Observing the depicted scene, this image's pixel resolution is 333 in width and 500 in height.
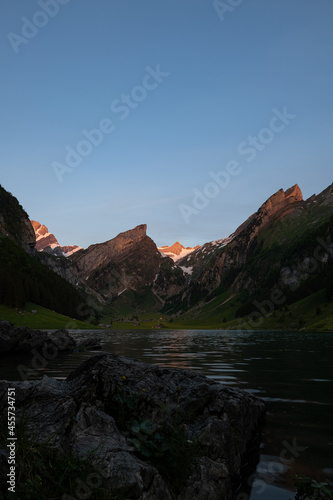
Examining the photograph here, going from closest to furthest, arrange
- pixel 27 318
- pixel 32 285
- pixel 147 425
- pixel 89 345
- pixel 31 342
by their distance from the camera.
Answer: pixel 147 425 → pixel 31 342 → pixel 89 345 → pixel 27 318 → pixel 32 285

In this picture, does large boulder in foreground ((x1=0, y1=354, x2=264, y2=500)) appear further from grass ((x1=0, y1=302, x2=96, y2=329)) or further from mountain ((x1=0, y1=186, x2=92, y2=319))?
mountain ((x1=0, y1=186, x2=92, y2=319))

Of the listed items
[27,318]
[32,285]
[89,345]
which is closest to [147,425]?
[89,345]

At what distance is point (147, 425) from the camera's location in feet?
28.2

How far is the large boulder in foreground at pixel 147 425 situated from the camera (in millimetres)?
6812

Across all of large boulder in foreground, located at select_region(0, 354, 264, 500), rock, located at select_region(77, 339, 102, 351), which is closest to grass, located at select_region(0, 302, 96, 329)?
rock, located at select_region(77, 339, 102, 351)

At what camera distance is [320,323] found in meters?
153

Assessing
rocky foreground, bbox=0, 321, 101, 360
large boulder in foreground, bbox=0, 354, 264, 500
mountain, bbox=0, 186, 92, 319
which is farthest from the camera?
mountain, bbox=0, 186, 92, 319

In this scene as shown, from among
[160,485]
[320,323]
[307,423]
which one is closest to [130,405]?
[160,485]

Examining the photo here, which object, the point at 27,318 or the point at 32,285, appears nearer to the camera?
the point at 27,318

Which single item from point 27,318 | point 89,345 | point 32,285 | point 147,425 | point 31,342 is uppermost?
point 32,285

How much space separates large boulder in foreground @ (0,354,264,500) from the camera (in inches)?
268

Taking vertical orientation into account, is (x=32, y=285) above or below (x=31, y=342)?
above

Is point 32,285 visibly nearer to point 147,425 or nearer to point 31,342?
point 31,342

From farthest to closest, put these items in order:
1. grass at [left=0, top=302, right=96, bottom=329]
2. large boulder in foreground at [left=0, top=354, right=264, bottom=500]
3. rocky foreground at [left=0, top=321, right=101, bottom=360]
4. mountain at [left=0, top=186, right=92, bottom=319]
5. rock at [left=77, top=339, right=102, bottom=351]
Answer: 1. mountain at [left=0, top=186, right=92, bottom=319]
2. grass at [left=0, top=302, right=96, bottom=329]
3. rock at [left=77, top=339, right=102, bottom=351]
4. rocky foreground at [left=0, top=321, right=101, bottom=360]
5. large boulder in foreground at [left=0, top=354, right=264, bottom=500]
